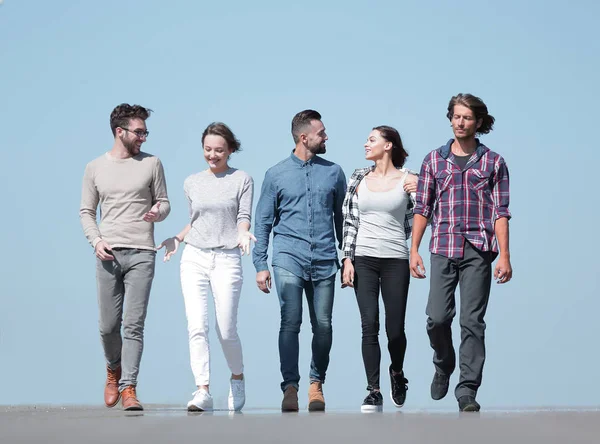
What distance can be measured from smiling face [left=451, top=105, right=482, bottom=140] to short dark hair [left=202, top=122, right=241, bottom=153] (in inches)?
83.7

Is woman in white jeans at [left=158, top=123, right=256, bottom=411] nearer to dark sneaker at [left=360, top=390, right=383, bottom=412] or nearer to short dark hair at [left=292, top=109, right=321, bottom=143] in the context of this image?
short dark hair at [left=292, top=109, right=321, bottom=143]

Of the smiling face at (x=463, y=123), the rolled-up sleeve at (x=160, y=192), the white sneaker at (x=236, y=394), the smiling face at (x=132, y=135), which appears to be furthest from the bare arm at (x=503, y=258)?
the smiling face at (x=132, y=135)

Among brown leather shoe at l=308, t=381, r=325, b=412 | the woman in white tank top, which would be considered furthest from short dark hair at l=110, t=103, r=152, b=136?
brown leather shoe at l=308, t=381, r=325, b=412

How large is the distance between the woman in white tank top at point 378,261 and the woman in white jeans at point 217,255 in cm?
99

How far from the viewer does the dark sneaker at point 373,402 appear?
27.8 feet

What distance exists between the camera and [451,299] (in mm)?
8344

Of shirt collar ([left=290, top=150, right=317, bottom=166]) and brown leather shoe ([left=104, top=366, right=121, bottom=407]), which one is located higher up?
shirt collar ([left=290, top=150, right=317, bottom=166])

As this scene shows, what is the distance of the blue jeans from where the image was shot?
8.75 m

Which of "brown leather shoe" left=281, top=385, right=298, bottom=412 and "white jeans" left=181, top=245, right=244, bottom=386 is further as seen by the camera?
"white jeans" left=181, top=245, right=244, bottom=386

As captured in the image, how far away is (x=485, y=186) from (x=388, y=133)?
118cm

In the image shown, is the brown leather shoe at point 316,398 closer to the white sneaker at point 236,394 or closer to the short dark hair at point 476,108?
the white sneaker at point 236,394

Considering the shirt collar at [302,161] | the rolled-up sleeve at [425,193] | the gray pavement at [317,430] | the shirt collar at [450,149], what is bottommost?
the gray pavement at [317,430]
